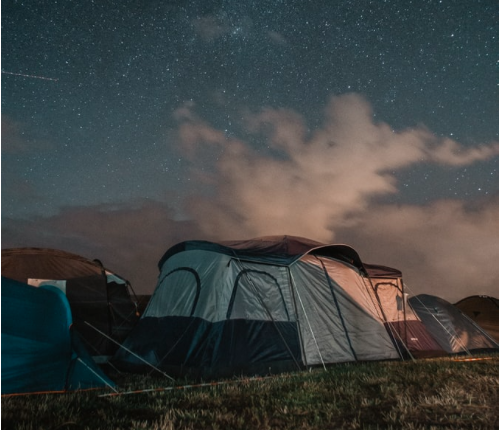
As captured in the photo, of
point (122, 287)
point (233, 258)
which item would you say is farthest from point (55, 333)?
point (122, 287)

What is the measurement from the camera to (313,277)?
953 cm

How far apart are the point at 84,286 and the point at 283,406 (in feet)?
23.5

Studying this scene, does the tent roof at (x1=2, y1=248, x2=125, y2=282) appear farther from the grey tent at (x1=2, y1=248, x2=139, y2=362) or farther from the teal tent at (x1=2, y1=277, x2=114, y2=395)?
the teal tent at (x1=2, y1=277, x2=114, y2=395)

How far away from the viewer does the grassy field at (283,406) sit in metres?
4.43

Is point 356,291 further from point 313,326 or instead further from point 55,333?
point 55,333

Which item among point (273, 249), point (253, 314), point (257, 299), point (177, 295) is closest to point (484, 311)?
point (273, 249)

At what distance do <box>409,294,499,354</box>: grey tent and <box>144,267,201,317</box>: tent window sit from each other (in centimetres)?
755

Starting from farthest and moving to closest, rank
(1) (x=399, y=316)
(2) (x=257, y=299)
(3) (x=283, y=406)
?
(1) (x=399, y=316)
(2) (x=257, y=299)
(3) (x=283, y=406)

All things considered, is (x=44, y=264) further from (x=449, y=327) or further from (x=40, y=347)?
(x=449, y=327)

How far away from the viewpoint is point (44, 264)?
35.2ft

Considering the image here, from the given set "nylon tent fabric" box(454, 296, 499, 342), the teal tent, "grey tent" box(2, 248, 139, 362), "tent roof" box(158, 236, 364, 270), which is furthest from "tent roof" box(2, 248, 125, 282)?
"nylon tent fabric" box(454, 296, 499, 342)

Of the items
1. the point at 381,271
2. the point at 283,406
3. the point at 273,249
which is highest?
the point at 273,249

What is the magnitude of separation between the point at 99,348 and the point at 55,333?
424cm

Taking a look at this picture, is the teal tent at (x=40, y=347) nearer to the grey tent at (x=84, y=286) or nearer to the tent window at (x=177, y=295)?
the tent window at (x=177, y=295)
